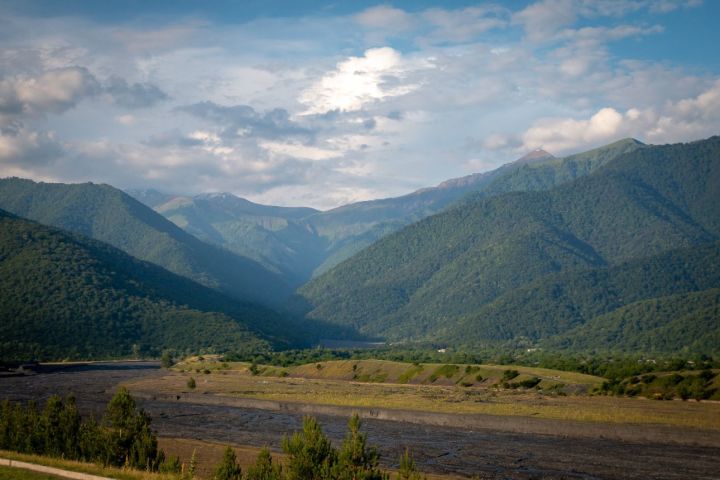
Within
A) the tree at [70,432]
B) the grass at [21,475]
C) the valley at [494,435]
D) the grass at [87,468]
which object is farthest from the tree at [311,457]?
the tree at [70,432]

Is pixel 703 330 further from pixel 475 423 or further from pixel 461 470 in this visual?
pixel 461 470

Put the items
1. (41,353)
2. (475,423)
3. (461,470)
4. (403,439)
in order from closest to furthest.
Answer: (461,470) → (403,439) → (475,423) → (41,353)

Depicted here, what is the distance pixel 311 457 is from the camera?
3609cm

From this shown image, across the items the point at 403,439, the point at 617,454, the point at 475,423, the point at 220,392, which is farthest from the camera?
the point at 220,392

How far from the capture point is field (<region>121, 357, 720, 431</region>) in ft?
260

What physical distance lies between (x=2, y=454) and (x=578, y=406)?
6023 cm

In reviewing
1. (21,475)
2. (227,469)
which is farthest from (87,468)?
(227,469)

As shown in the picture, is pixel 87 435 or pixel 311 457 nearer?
pixel 311 457

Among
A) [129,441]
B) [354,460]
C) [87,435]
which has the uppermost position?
[354,460]

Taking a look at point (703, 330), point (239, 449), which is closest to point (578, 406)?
point (239, 449)

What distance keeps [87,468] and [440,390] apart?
75.2 meters

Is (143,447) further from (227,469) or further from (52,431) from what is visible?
(227,469)

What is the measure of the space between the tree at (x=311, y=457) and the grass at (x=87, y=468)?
5887mm

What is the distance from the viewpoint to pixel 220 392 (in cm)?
11656
